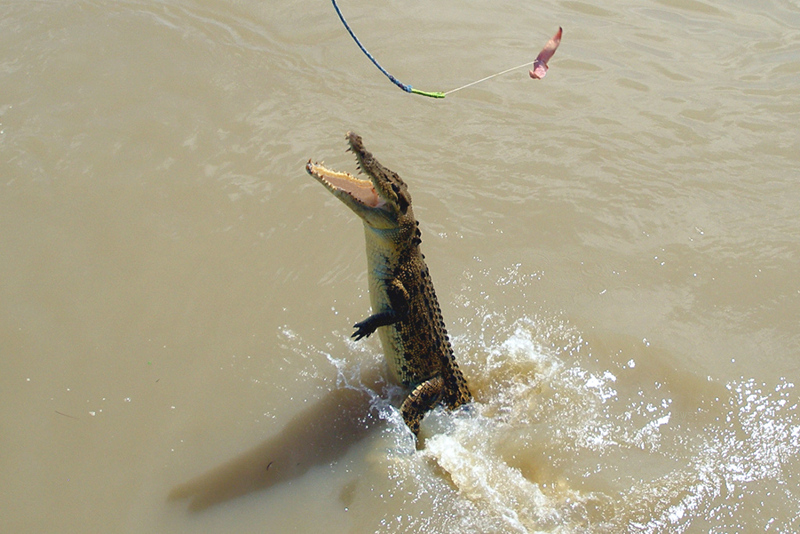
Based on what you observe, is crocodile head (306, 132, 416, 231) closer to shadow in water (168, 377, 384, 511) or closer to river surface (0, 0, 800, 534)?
river surface (0, 0, 800, 534)

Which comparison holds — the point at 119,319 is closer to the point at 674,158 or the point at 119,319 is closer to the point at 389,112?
the point at 389,112

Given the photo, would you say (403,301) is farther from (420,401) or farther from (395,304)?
(420,401)

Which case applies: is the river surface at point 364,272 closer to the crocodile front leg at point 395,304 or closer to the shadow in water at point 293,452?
the shadow in water at point 293,452

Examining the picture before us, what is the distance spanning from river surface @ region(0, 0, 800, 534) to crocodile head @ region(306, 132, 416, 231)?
40.1 inches

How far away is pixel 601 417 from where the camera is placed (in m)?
4.28

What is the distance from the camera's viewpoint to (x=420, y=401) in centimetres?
414

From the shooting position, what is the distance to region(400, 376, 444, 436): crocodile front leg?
411 centimetres

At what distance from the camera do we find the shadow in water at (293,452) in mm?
3793

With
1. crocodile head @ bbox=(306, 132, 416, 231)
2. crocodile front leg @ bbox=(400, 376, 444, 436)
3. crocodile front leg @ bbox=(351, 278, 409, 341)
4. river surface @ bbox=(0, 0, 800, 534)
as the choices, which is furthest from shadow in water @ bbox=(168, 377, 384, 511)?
crocodile head @ bbox=(306, 132, 416, 231)

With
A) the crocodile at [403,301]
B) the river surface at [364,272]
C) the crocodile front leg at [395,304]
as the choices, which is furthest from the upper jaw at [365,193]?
the river surface at [364,272]

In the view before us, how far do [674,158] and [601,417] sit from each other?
2.98 metres

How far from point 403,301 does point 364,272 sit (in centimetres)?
103

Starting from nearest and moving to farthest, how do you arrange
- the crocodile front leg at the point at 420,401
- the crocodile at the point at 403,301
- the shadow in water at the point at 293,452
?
1. the shadow in water at the point at 293,452
2. the crocodile at the point at 403,301
3. the crocodile front leg at the point at 420,401

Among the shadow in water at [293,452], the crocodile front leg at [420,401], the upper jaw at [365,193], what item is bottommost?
the shadow in water at [293,452]
